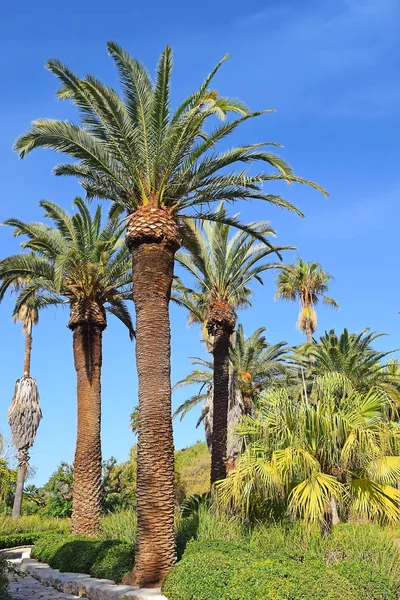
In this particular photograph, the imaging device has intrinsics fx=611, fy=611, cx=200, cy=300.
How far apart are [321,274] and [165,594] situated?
32568 mm

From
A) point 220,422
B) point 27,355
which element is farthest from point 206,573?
point 27,355

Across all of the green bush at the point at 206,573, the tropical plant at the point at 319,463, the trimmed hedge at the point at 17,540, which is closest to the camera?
the green bush at the point at 206,573

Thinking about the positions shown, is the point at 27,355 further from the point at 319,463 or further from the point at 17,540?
the point at 319,463

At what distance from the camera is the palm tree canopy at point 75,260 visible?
17406 mm

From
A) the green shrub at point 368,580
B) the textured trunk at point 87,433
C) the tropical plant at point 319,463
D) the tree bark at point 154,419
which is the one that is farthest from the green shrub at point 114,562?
the green shrub at point 368,580

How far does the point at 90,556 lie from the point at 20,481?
62.6 feet

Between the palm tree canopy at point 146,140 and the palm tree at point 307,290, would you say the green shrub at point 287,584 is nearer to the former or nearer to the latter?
the palm tree canopy at point 146,140

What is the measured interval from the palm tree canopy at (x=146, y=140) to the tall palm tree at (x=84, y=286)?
399 centimetres

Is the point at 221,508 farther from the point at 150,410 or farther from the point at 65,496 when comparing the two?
the point at 65,496

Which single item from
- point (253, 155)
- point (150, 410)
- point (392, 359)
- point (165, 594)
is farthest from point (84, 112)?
point (392, 359)

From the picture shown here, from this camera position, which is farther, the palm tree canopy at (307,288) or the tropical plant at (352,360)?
the palm tree canopy at (307,288)

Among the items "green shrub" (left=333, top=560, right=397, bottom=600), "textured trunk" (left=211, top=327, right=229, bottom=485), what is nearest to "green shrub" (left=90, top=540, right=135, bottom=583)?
"green shrub" (left=333, top=560, right=397, bottom=600)

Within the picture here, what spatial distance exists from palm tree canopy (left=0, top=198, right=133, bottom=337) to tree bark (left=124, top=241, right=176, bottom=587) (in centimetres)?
491

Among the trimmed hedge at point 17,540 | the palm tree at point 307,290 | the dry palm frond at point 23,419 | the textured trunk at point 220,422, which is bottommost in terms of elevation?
the trimmed hedge at point 17,540
